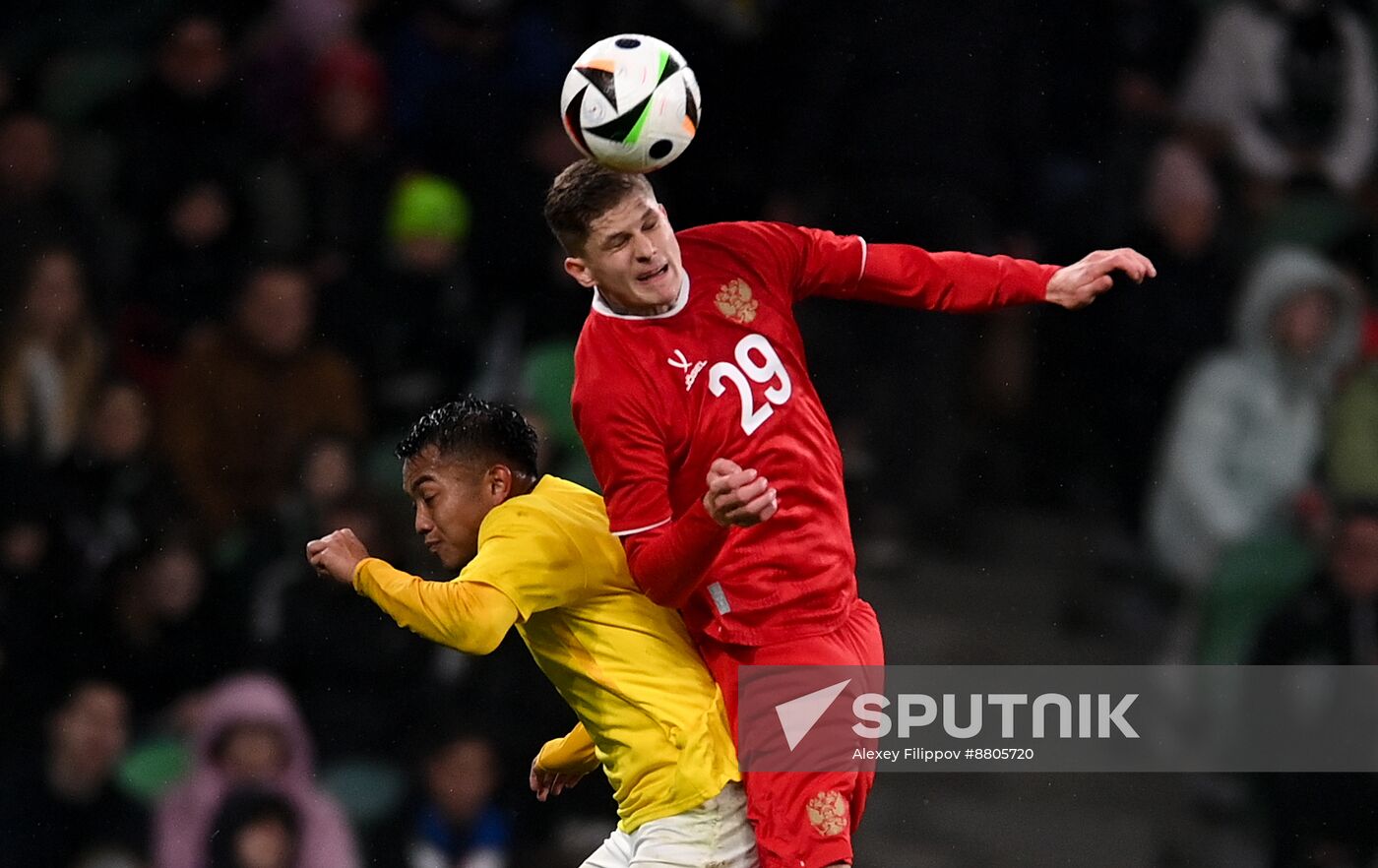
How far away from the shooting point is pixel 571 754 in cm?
397

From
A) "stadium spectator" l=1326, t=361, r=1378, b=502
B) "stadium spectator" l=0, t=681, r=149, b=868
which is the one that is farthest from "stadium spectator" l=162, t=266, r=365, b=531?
"stadium spectator" l=1326, t=361, r=1378, b=502

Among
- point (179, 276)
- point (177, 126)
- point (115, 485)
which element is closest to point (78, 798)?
point (115, 485)

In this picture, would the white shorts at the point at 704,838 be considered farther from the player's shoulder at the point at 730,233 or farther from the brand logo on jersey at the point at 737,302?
the player's shoulder at the point at 730,233

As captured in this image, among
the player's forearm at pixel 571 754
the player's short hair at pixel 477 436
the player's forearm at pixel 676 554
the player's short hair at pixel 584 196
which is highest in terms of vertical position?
the player's short hair at pixel 584 196

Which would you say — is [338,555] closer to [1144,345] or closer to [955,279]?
[955,279]

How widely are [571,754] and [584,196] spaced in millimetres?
1130

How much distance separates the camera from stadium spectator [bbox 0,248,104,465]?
6.47 m

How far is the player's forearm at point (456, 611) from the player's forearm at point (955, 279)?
0.97 metres

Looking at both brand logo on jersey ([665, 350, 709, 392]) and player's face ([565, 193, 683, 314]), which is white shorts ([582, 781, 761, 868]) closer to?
brand logo on jersey ([665, 350, 709, 392])

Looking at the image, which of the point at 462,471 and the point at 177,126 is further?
the point at 177,126

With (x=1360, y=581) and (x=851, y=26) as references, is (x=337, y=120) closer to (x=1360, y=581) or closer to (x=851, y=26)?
(x=851, y=26)

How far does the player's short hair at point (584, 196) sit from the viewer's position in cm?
357
